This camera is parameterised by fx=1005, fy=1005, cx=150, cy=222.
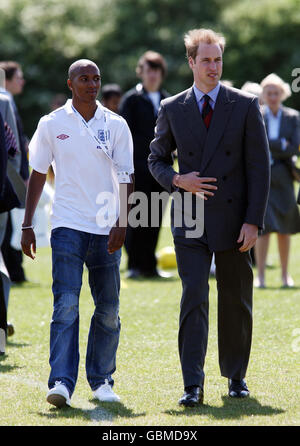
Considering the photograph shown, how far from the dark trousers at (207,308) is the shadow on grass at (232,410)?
21cm

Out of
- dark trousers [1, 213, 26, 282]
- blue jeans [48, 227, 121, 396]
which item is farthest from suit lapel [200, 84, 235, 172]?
dark trousers [1, 213, 26, 282]

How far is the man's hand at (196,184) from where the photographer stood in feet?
20.2

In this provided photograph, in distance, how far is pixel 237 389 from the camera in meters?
6.45

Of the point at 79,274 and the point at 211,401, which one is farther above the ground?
the point at 79,274

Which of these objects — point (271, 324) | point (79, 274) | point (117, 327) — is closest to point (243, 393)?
point (117, 327)

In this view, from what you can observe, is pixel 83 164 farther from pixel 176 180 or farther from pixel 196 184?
Result: pixel 196 184

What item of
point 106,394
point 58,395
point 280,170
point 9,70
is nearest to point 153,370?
point 106,394

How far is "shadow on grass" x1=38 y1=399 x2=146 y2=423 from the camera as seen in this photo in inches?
231

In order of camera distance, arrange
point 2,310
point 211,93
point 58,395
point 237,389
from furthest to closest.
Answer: point 2,310
point 237,389
point 211,93
point 58,395

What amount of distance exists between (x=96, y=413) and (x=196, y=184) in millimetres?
1508

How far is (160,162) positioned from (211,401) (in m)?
1.55

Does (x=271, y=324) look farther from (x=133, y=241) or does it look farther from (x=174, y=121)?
(x=133, y=241)

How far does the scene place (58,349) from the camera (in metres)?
6.11
